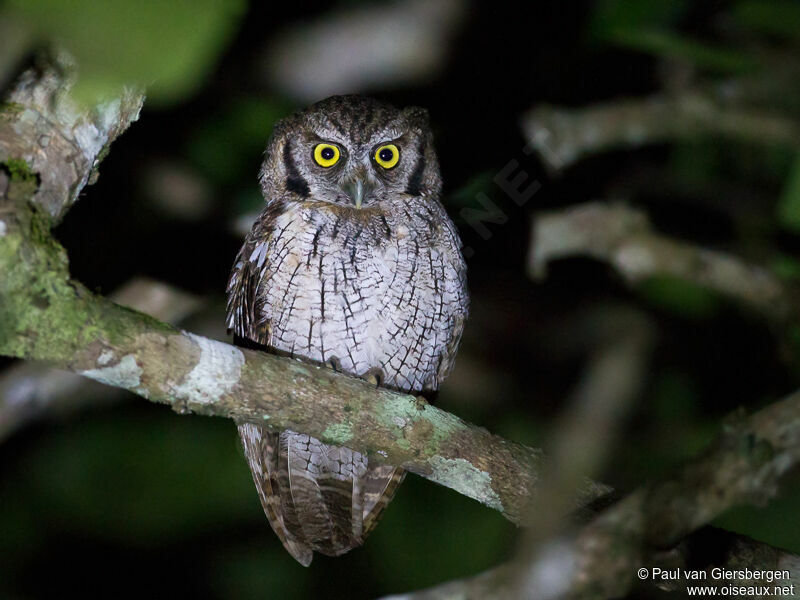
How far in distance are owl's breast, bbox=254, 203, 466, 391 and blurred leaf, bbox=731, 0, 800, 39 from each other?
1.96 metres

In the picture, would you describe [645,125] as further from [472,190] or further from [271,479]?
[271,479]

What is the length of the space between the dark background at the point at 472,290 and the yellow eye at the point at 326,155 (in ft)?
3.10

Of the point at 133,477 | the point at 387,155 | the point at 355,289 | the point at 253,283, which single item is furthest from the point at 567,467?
the point at 133,477

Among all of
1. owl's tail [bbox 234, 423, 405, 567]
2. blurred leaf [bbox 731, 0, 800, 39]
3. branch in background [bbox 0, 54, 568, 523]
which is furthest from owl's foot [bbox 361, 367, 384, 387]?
blurred leaf [bbox 731, 0, 800, 39]

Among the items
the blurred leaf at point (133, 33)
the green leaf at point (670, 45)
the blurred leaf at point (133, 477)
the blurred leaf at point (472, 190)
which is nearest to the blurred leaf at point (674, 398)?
the blurred leaf at point (472, 190)

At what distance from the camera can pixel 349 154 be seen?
2.97 meters

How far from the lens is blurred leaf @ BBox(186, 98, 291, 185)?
387 cm

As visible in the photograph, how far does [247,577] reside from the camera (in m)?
4.93

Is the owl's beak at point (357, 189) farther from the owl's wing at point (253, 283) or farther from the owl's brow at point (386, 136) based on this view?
the owl's wing at point (253, 283)

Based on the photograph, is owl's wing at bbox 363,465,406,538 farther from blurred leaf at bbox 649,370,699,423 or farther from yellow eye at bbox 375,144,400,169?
blurred leaf at bbox 649,370,699,423

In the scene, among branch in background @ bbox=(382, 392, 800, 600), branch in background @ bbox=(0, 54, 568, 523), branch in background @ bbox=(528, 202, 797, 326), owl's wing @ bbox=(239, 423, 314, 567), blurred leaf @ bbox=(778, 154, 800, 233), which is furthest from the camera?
branch in background @ bbox=(528, 202, 797, 326)

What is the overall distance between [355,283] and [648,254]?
1.76 meters

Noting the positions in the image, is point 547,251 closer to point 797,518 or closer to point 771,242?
point 771,242

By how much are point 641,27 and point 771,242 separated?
1.52 meters
